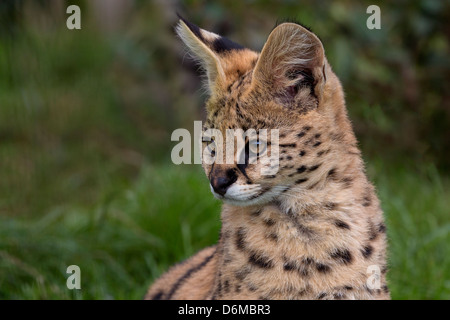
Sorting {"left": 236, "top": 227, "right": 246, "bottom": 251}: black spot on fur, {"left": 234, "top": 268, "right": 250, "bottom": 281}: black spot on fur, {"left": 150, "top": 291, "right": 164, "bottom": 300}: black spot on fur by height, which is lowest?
{"left": 150, "top": 291, "right": 164, "bottom": 300}: black spot on fur

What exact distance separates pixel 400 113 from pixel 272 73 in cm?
363

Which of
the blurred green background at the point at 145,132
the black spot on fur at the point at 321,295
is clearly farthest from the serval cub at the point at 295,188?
the blurred green background at the point at 145,132

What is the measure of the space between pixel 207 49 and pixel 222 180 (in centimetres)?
63

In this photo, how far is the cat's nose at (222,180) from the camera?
259 cm

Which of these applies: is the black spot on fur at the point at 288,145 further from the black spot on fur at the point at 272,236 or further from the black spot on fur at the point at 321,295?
the black spot on fur at the point at 321,295

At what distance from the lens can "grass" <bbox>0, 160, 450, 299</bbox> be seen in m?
4.12

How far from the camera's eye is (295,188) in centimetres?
275

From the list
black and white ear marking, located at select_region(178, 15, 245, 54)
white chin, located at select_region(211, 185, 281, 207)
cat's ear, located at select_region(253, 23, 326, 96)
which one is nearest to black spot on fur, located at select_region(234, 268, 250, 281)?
white chin, located at select_region(211, 185, 281, 207)

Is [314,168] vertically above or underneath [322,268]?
above

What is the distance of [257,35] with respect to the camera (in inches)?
A: 237

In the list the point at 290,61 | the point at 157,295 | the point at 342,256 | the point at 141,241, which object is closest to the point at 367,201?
the point at 342,256

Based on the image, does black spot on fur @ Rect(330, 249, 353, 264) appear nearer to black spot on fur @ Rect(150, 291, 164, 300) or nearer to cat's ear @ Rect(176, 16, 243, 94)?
cat's ear @ Rect(176, 16, 243, 94)

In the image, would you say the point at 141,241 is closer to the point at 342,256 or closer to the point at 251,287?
the point at 251,287
